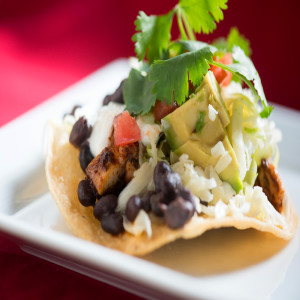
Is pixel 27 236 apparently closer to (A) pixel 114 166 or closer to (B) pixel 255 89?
(A) pixel 114 166

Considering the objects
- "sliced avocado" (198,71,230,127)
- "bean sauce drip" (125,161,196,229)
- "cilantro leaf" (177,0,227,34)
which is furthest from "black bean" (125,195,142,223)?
"cilantro leaf" (177,0,227,34)

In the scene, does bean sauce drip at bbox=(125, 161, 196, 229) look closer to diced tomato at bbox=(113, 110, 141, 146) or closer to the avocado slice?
the avocado slice

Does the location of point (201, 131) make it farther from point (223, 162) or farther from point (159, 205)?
point (159, 205)

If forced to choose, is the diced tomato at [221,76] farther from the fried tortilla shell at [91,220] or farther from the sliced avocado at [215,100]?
the fried tortilla shell at [91,220]

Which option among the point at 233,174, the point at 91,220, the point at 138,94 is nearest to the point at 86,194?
the point at 91,220

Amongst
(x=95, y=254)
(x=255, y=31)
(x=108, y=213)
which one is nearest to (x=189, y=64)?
(x=108, y=213)

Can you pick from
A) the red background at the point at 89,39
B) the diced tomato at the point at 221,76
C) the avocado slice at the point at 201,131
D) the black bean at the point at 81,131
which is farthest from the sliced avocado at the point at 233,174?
the red background at the point at 89,39
